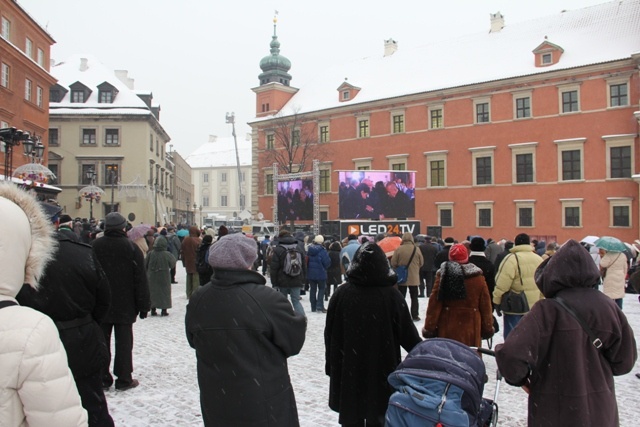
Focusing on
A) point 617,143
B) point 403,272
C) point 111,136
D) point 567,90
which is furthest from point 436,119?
point 403,272

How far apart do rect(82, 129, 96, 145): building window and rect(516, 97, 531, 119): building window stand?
33550 millimetres

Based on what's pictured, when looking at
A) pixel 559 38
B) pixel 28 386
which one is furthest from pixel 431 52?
pixel 28 386

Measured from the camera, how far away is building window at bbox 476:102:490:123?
37.8 m

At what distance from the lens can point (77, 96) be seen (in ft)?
153

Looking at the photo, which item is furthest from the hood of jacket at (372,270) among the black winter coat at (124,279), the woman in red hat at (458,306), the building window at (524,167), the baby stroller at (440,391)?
the building window at (524,167)

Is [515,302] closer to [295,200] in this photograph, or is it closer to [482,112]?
[295,200]

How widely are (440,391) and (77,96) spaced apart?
49537 millimetres

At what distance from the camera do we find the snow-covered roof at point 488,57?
35.2 m

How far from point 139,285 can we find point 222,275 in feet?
11.2

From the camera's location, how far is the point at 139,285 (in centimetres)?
645

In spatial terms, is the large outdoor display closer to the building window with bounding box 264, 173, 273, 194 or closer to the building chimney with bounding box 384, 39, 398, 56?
the building window with bounding box 264, 173, 273, 194

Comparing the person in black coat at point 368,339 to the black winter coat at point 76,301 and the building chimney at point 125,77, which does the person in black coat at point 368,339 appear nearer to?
the black winter coat at point 76,301

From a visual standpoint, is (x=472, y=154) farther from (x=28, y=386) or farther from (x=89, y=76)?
(x=28, y=386)

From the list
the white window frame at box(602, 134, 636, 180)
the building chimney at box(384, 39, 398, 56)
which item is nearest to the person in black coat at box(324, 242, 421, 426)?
the white window frame at box(602, 134, 636, 180)
